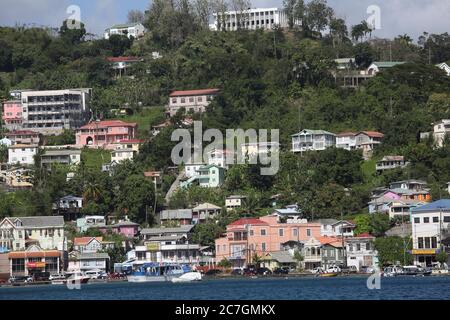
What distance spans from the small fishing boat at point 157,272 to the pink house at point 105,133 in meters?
16.3

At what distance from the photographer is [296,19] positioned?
7825 centimetres

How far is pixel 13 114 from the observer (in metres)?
70.1

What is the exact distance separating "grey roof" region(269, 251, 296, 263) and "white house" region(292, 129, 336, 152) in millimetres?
10264

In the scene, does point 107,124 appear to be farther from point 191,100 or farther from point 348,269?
point 348,269

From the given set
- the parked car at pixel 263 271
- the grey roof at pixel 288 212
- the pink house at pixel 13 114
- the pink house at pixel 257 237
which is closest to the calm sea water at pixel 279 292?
the parked car at pixel 263 271

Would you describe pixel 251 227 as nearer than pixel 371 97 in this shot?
Yes

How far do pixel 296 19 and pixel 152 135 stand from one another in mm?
19253

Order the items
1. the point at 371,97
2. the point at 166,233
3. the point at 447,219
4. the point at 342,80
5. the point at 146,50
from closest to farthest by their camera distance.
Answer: the point at 447,219 → the point at 166,233 → the point at 371,97 → the point at 342,80 → the point at 146,50

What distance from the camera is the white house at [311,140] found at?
5797cm

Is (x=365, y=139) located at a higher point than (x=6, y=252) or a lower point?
higher

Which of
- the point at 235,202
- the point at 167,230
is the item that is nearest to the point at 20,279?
the point at 167,230

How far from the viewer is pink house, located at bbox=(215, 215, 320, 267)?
4809 centimetres

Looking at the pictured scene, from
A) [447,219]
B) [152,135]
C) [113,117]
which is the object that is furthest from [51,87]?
[447,219]

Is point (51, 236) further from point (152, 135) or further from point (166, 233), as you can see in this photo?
point (152, 135)
